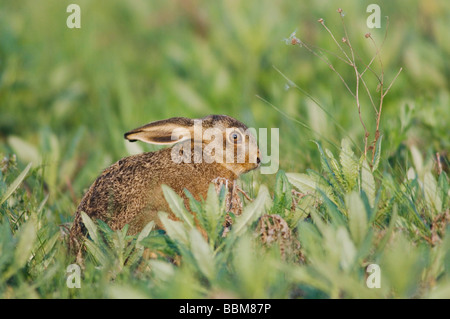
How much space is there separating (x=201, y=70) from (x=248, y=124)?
258 centimetres

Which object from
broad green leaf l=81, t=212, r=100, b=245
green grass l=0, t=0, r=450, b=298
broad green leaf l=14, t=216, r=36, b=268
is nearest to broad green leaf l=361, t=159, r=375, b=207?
green grass l=0, t=0, r=450, b=298

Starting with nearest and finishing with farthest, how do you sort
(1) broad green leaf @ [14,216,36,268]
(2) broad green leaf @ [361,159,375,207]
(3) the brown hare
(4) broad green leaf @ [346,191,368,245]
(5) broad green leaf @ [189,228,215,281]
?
(5) broad green leaf @ [189,228,215,281], (4) broad green leaf @ [346,191,368,245], (1) broad green leaf @ [14,216,36,268], (2) broad green leaf @ [361,159,375,207], (3) the brown hare

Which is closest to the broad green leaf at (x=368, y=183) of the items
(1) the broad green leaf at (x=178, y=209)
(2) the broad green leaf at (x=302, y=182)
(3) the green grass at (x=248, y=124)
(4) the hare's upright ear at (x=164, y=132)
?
(3) the green grass at (x=248, y=124)

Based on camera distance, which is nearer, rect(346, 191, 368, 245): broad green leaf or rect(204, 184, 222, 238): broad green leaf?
rect(346, 191, 368, 245): broad green leaf

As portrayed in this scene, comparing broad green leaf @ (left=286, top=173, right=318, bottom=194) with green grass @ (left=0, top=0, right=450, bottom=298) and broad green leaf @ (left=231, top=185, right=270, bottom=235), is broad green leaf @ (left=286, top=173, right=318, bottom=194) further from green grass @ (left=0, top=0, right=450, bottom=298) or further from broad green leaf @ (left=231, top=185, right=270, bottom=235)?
broad green leaf @ (left=231, top=185, right=270, bottom=235)

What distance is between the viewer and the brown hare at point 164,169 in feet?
14.4

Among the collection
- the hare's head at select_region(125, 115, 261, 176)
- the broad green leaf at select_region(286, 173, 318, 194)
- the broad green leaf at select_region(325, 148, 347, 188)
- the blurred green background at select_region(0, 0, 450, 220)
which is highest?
the blurred green background at select_region(0, 0, 450, 220)

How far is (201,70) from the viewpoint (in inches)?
350

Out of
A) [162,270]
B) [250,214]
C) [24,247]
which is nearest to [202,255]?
[162,270]

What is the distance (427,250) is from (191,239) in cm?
A: 116

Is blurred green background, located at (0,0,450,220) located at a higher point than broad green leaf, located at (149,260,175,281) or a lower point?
higher

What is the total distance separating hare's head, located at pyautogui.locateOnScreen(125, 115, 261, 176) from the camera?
4.89 metres

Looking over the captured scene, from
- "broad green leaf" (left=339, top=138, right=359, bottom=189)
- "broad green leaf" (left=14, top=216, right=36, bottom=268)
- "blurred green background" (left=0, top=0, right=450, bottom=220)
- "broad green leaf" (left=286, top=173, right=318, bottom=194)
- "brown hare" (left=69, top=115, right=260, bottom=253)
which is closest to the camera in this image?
"broad green leaf" (left=14, top=216, right=36, bottom=268)
